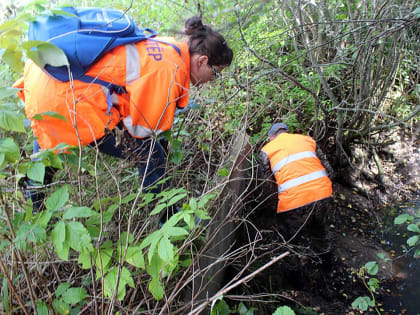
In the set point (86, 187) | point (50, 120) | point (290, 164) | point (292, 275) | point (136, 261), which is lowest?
point (292, 275)

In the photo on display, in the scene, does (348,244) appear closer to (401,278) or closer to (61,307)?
(401,278)

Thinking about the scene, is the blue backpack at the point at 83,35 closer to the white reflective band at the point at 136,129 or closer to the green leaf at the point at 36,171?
the white reflective band at the point at 136,129

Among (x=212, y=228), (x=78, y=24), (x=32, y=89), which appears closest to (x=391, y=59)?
(x=212, y=228)

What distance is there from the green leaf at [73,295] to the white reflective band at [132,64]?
1.10 m

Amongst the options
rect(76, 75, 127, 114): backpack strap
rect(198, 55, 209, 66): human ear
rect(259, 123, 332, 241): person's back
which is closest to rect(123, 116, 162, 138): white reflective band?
rect(76, 75, 127, 114): backpack strap

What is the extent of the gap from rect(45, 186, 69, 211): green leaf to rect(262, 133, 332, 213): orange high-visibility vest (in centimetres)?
232

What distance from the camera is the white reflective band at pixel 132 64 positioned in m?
1.79

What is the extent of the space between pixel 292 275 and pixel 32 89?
9.94 feet

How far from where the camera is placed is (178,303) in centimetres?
166

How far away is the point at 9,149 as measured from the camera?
Result: 1160mm

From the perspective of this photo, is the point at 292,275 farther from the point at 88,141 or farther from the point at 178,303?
the point at 88,141

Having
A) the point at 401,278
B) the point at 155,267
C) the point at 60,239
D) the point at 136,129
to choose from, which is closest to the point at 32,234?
the point at 60,239

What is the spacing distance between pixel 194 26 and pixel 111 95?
741mm

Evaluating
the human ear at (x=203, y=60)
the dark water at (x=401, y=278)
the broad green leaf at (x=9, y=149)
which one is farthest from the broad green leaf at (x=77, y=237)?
the dark water at (x=401, y=278)
